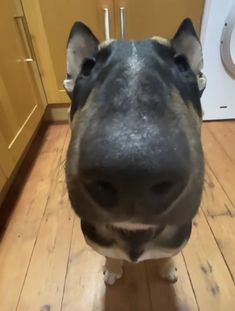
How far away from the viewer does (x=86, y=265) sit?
1236 mm

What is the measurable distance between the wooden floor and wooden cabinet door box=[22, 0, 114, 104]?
0.88 metres

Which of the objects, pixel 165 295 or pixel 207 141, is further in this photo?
pixel 207 141

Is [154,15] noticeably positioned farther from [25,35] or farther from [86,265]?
[86,265]

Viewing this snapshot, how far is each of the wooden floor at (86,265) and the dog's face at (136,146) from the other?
2.30 feet

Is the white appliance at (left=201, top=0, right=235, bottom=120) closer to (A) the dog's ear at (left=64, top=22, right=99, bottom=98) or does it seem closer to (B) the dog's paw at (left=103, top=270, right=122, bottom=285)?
(A) the dog's ear at (left=64, top=22, right=99, bottom=98)

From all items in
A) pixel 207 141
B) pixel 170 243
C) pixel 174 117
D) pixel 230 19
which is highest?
pixel 174 117

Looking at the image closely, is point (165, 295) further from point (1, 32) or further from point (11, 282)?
point (1, 32)

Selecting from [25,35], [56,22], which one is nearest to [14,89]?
[25,35]

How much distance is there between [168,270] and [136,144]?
0.87 m

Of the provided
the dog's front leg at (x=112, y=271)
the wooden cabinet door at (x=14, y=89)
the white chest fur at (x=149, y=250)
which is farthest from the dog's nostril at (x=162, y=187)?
the wooden cabinet door at (x=14, y=89)

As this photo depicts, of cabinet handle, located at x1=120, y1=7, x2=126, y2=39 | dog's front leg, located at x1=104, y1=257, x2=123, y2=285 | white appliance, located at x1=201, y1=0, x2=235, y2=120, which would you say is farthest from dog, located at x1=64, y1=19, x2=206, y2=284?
white appliance, located at x1=201, y1=0, x2=235, y2=120

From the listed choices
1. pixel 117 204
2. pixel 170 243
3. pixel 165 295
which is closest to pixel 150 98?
pixel 117 204

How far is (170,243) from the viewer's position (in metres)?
0.88

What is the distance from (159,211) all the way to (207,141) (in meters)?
1.63
